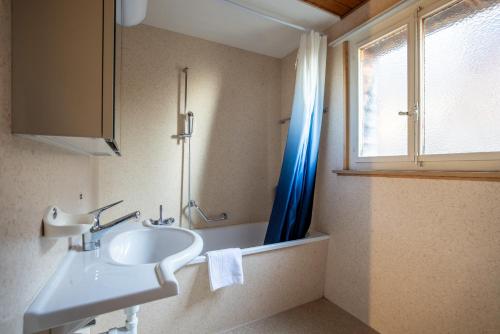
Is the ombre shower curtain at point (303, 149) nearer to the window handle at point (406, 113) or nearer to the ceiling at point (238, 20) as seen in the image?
the ceiling at point (238, 20)

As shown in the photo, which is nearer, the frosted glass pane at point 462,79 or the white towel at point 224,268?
the frosted glass pane at point 462,79

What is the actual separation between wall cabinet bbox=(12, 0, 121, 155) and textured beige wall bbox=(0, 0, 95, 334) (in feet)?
0.08

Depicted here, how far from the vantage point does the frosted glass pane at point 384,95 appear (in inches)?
59.6

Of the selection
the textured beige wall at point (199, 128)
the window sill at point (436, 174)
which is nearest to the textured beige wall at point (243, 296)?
the window sill at point (436, 174)

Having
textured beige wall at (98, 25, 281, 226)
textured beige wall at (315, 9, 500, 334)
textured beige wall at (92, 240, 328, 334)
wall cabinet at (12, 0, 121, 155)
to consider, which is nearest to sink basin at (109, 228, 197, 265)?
textured beige wall at (92, 240, 328, 334)

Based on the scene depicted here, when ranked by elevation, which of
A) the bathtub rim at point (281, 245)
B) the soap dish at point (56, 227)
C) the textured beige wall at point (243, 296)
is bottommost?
the textured beige wall at point (243, 296)

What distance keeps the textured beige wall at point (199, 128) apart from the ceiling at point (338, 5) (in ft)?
2.87

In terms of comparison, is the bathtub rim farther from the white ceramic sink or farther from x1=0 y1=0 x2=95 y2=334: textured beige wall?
x1=0 y1=0 x2=95 y2=334: textured beige wall

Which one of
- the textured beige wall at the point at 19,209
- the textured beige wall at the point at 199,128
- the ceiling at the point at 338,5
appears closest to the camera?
the textured beige wall at the point at 19,209

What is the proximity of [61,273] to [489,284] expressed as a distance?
185cm

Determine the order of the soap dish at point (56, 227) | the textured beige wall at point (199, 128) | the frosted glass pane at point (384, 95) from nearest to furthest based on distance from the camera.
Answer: the soap dish at point (56, 227), the frosted glass pane at point (384, 95), the textured beige wall at point (199, 128)

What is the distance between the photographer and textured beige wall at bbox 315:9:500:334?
111 centimetres

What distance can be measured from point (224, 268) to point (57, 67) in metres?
1.32

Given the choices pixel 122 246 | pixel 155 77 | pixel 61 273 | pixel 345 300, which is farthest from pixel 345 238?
pixel 155 77
